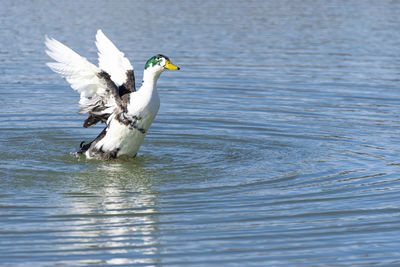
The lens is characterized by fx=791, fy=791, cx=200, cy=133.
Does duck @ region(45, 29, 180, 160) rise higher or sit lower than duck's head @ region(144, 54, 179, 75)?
lower

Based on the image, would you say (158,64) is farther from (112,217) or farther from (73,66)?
(112,217)

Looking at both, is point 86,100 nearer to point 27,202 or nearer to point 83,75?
point 83,75

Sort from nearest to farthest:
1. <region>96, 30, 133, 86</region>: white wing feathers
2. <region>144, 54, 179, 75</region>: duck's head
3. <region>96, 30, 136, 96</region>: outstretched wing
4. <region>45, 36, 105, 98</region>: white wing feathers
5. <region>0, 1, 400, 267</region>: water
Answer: <region>0, 1, 400, 267</region>: water
<region>45, 36, 105, 98</region>: white wing feathers
<region>144, 54, 179, 75</region>: duck's head
<region>96, 30, 136, 96</region>: outstretched wing
<region>96, 30, 133, 86</region>: white wing feathers

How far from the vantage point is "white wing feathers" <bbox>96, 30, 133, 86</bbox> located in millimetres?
11125

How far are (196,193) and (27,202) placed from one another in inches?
74.9

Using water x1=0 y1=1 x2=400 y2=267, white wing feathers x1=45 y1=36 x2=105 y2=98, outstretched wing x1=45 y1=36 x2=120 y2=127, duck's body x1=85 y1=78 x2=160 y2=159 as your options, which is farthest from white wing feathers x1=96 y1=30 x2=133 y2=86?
water x1=0 y1=1 x2=400 y2=267

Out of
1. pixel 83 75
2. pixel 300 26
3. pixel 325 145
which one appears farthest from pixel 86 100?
pixel 300 26

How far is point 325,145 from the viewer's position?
1177cm

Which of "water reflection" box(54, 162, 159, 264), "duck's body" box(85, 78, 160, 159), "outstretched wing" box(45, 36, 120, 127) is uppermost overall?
"outstretched wing" box(45, 36, 120, 127)

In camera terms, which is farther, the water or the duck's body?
the duck's body

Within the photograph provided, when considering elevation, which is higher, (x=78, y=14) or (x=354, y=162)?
(x=78, y=14)

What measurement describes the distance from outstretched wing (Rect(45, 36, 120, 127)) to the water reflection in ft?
2.78

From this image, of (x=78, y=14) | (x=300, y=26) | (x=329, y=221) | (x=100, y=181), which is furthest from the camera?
(x=78, y=14)

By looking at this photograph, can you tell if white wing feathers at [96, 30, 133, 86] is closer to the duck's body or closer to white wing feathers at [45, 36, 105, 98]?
the duck's body
